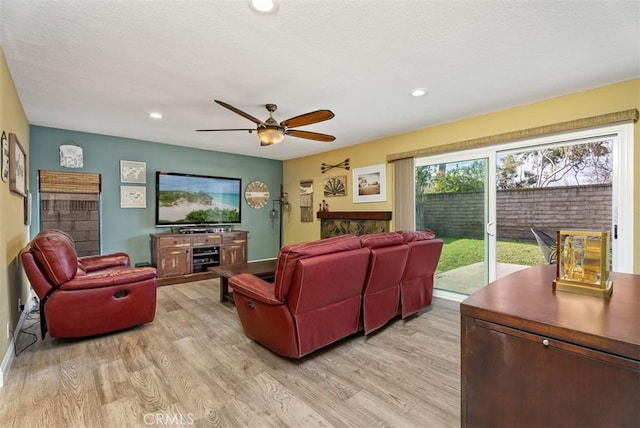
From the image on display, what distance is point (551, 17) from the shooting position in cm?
186

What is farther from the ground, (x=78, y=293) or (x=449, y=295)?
(x=78, y=293)

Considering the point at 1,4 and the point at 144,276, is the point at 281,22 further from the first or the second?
the point at 144,276

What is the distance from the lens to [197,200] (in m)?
5.52

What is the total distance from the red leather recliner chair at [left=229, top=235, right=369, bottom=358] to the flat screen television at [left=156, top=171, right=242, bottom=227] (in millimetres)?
3252

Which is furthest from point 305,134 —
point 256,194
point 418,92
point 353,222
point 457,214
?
point 256,194

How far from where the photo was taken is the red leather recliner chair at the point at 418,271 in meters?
3.10

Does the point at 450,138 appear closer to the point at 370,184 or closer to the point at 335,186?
the point at 370,184

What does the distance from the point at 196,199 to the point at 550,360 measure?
5.58 metres

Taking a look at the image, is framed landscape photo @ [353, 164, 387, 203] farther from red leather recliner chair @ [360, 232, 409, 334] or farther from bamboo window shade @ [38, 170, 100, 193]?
bamboo window shade @ [38, 170, 100, 193]

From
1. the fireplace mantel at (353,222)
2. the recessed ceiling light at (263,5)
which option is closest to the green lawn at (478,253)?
the fireplace mantel at (353,222)

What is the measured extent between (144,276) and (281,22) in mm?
2581

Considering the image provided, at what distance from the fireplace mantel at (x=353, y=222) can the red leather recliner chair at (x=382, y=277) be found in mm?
1809

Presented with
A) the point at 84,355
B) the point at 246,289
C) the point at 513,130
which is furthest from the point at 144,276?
the point at 513,130

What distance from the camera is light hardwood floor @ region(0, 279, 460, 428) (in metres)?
1.73
